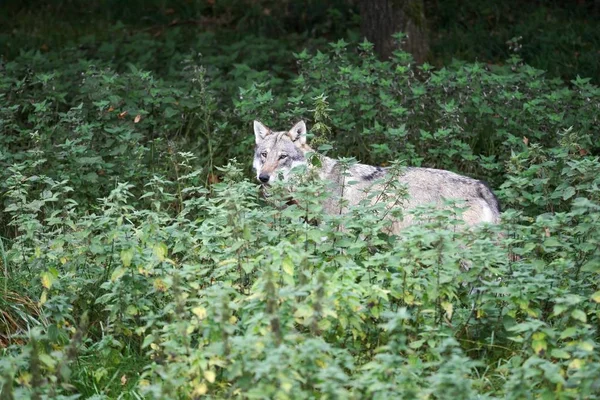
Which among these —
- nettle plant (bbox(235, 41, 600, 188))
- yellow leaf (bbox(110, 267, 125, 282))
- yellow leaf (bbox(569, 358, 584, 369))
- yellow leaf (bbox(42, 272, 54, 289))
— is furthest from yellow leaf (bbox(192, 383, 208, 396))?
nettle plant (bbox(235, 41, 600, 188))

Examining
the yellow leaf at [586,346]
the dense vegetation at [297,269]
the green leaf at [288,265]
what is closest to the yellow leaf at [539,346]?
the dense vegetation at [297,269]

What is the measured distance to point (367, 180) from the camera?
24.7 feet

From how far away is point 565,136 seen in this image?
23.7 feet

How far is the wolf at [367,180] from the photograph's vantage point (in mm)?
7129

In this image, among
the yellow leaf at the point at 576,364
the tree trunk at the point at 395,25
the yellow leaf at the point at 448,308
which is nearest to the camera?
the yellow leaf at the point at 576,364

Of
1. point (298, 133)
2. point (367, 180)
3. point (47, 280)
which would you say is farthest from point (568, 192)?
point (47, 280)

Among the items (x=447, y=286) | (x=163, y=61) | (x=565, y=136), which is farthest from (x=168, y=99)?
(x=447, y=286)

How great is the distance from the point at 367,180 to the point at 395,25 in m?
4.52

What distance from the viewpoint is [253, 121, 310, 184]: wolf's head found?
780 cm

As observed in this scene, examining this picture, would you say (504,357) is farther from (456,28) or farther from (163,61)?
(456,28)

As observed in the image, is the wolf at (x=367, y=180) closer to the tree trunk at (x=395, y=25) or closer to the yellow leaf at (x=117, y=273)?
the yellow leaf at (x=117, y=273)

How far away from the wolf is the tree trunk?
3961 millimetres

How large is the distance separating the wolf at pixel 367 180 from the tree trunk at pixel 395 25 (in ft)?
13.0

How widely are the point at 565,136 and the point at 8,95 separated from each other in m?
5.99
